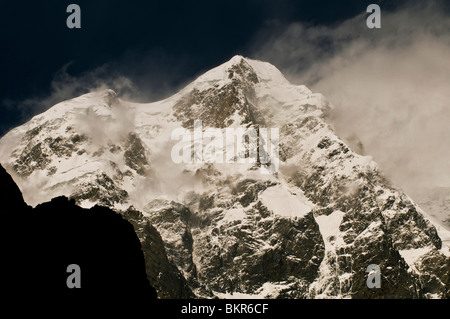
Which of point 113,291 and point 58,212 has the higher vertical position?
point 58,212

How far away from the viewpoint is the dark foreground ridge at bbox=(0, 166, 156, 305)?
50156mm

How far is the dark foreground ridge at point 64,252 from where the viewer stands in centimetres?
5016

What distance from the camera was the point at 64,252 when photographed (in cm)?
5478
